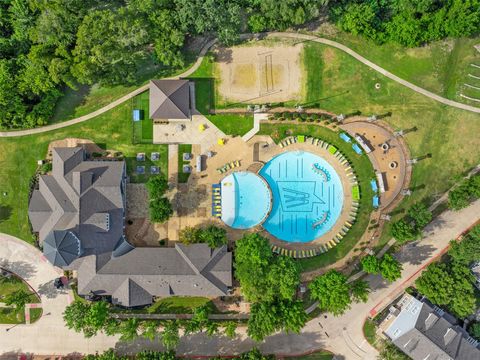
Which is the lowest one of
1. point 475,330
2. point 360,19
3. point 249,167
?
point 475,330

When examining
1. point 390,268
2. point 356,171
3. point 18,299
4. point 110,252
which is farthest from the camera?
point 356,171

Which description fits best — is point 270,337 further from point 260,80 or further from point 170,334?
point 260,80

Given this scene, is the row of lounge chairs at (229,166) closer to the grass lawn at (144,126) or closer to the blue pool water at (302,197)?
the blue pool water at (302,197)

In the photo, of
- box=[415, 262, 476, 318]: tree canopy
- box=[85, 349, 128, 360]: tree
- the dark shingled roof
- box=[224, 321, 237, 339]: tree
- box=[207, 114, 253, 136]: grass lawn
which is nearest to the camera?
box=[224, 321, 237, 339]: tree

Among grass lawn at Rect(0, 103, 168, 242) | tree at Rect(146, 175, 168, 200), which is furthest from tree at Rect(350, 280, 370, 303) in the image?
grass lawn at Rect(0, 103, 168, 242)

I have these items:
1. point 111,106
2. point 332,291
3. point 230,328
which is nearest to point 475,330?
point 332,291

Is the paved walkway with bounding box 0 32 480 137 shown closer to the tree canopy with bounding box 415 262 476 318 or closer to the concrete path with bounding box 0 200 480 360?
the concrete path with bounding box 0 200 480 360

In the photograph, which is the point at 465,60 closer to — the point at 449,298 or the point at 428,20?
the point at 428,20
